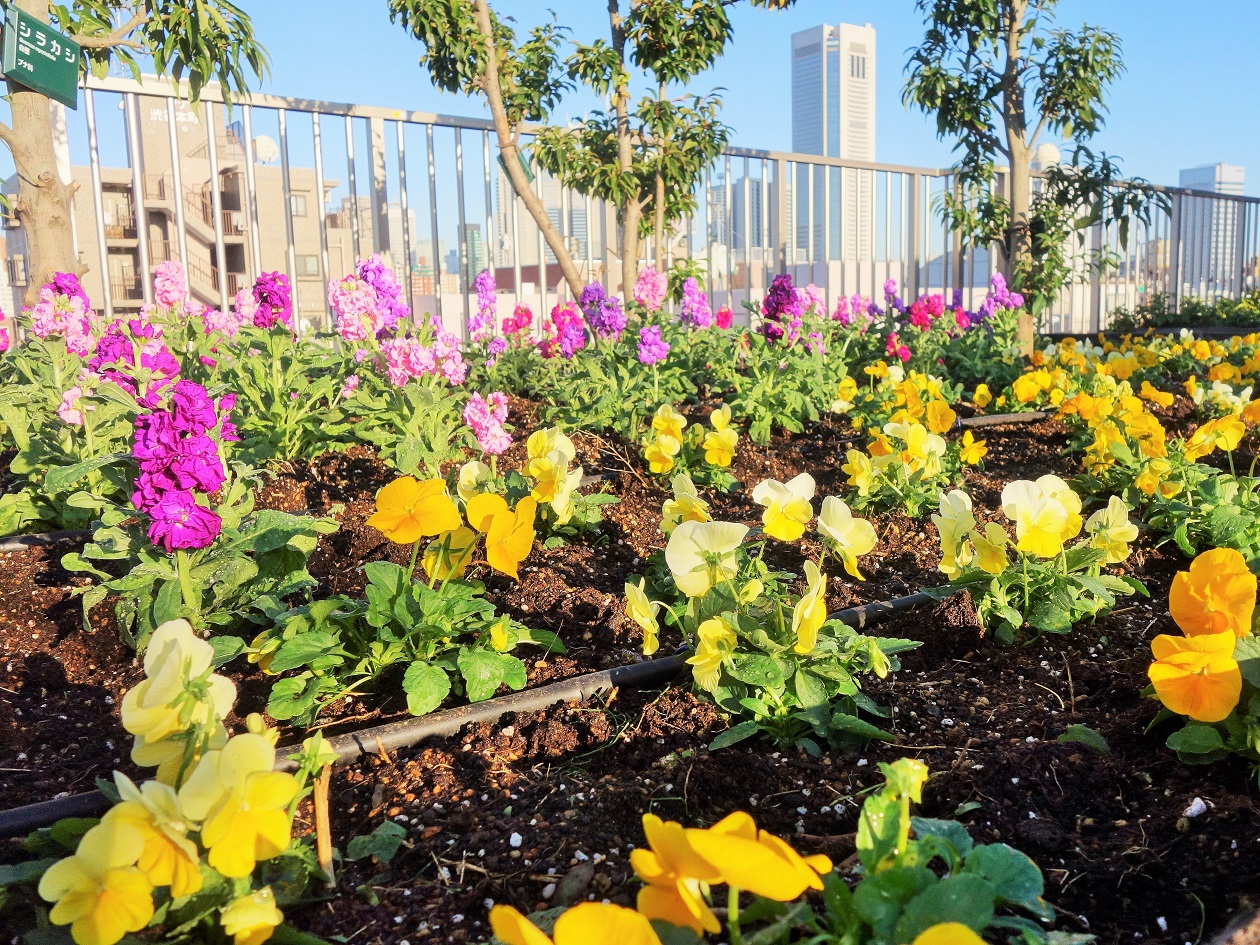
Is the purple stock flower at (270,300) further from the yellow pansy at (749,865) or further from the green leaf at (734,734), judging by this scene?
the yellow pansy at (749,865)

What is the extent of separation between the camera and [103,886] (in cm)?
86

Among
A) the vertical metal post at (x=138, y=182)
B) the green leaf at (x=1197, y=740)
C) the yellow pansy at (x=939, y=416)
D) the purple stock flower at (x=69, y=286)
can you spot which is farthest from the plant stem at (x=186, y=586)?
the vertical metal post at (x=138, y=182)

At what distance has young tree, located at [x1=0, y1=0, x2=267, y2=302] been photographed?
4000mm

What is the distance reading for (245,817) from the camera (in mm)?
860

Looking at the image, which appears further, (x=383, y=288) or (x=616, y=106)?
(x=616, y=106)

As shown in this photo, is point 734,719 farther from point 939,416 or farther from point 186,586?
point 939,416

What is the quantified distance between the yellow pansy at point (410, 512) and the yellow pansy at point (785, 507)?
56cm

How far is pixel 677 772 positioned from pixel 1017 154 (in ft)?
21.8

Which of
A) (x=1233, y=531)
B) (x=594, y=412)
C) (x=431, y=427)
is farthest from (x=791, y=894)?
(x=594, y=412)

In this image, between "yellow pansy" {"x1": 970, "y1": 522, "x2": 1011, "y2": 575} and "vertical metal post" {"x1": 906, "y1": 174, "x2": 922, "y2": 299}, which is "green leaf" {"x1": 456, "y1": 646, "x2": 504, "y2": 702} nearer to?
"yellow pansy" {"x1": 970, "y1": 522, "x2": 1011, "y2": 575}

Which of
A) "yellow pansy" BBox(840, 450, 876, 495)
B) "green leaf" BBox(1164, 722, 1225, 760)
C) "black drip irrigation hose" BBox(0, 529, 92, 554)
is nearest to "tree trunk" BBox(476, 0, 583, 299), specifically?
"yellow pansy" BBox(840, 450, 876, 495)

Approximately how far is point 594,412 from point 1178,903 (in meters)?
2.80

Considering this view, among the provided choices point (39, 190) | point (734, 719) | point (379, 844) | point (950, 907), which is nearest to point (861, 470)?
point (734, 719)

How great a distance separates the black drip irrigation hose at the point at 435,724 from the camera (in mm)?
1275
